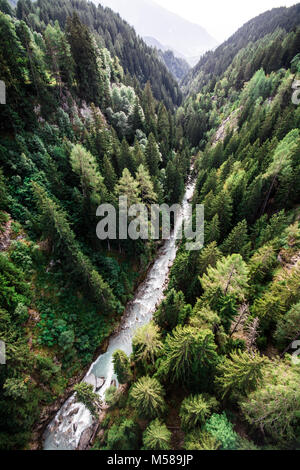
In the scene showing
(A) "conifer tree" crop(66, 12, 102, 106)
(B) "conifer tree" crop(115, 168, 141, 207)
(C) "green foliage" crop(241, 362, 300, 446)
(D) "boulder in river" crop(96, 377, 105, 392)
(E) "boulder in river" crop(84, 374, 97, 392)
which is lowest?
(D) "boulder in river" crop(96, 377, 105, 392)

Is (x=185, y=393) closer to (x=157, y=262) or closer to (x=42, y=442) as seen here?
(x=42, y=442)

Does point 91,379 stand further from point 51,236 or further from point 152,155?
point 152,155

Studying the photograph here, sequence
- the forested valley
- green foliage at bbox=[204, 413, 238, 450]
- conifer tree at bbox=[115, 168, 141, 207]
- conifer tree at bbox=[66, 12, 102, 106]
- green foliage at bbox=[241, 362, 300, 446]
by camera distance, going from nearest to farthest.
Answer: green foliage at bbox=[241, 362, 300, 446], green foliage at bbox=[204, 413, 238, 450], the forested valley, conifer tree at bbox=[115, 168, 141, 207], conifer tree at bbox=[66, 12, 102, 106]

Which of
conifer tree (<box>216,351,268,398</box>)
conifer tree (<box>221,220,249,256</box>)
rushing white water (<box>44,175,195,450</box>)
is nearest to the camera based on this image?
conifer tree (<box>216,351,268,398</box>)

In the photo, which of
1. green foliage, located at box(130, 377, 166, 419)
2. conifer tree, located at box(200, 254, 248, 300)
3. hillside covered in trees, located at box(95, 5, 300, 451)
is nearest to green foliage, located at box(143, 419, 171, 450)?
hillside covered in trees, located at box(95, 5, 300, 451)

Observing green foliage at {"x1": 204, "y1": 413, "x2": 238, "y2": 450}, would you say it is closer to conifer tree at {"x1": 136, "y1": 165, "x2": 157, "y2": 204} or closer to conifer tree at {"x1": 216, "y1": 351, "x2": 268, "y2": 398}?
conifer tree at {"x1": 216, "y1": 351, "x2": 268, "y2": 398}

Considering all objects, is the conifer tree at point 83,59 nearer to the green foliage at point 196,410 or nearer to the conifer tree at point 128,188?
the conifer tree at point 128,188

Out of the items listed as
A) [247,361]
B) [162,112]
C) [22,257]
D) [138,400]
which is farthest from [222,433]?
[162,112]

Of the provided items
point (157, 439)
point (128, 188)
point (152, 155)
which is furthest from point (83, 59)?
point (157, 439)
